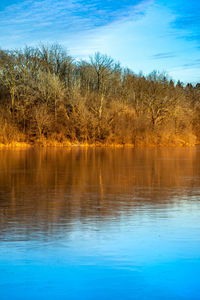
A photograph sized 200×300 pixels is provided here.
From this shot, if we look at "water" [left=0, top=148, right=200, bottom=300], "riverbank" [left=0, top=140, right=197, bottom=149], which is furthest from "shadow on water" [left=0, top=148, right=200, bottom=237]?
"riverbank" [left=0, top=140, right=197, bottom=149]

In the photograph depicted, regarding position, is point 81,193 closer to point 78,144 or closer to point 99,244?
point 99,244

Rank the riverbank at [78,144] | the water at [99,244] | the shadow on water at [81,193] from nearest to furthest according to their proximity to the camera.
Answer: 1. the water at [99,244]
2. the shadow on water at [81,193]
3. the riverbank at [78,144]

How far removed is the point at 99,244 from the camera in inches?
302

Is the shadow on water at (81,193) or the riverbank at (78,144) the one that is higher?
the riverbank at (78,144)

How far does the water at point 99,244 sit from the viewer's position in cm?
575

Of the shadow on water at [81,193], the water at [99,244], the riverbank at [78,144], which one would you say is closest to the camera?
the water at [99,244]

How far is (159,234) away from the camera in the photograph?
850cm

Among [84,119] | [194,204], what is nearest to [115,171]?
[194,204]

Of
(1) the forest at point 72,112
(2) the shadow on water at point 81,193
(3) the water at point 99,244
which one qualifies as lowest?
(3) the water at point 99,244

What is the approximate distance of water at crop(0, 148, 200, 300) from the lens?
5.75 metres

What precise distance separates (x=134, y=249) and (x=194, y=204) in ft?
17.4

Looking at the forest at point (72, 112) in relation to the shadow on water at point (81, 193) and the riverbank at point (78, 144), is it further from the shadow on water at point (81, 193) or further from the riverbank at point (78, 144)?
the shadow on water at point (81, 193)

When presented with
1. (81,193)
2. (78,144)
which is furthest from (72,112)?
(81,193)

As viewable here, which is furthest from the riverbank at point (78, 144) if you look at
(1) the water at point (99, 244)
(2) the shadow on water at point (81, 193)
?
(1) the water at point (99, 244)
